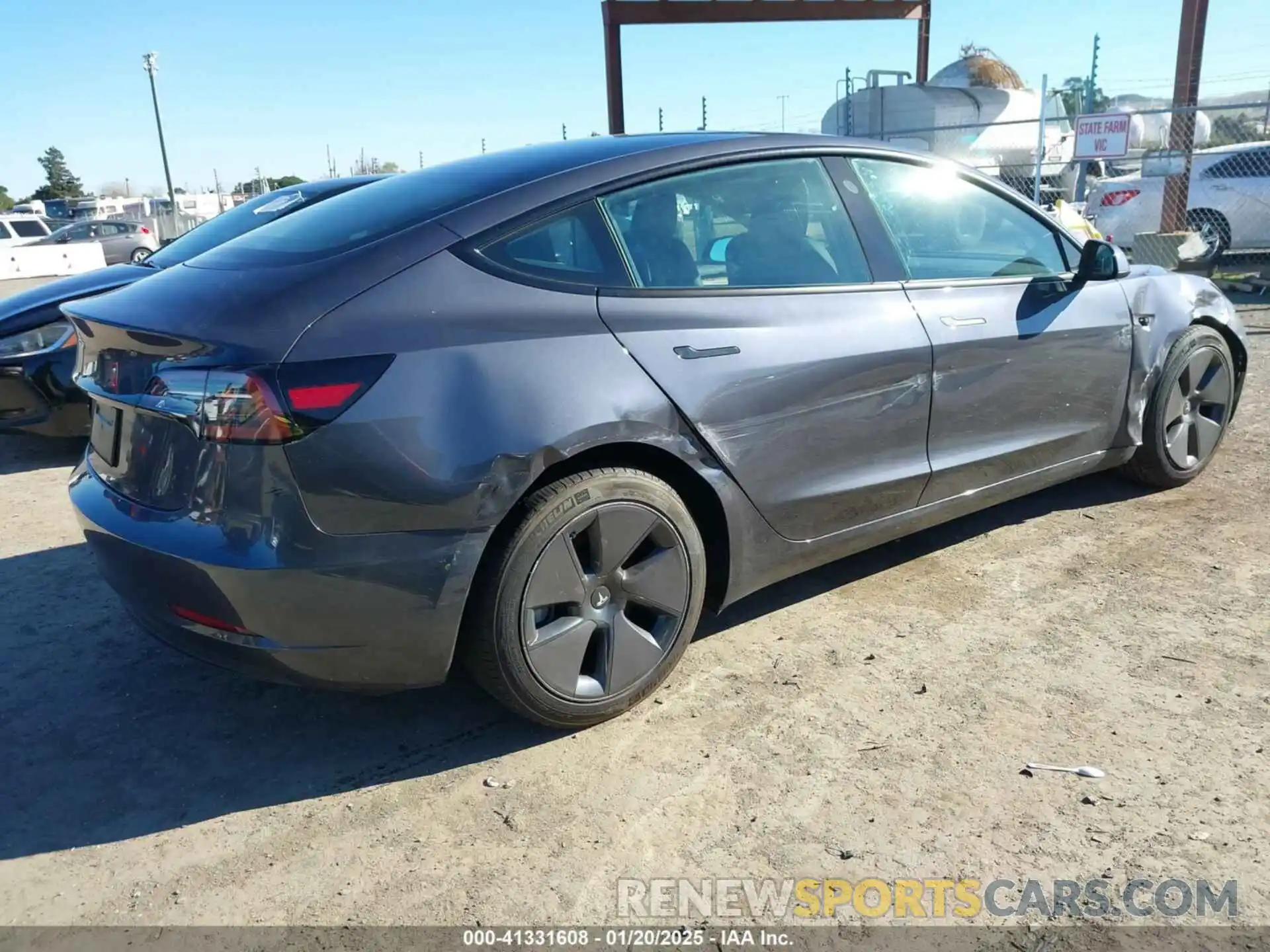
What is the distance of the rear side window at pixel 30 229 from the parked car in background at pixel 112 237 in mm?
542

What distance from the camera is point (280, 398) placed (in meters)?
2.26

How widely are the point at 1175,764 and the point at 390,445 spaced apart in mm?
2192

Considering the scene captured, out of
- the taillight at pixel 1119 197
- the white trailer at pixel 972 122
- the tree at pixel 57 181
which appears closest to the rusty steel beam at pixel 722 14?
the white trailer at pixel 972 122

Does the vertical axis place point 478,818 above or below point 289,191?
below

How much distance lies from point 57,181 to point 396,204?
91240 millimetres

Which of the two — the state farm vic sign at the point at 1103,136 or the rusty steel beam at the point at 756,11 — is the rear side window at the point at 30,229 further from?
the state farm vic sign at the point at 1103,136

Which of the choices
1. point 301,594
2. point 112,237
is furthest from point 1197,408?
point 112,237

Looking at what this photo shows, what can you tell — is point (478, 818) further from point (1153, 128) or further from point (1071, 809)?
point (1153, 128)

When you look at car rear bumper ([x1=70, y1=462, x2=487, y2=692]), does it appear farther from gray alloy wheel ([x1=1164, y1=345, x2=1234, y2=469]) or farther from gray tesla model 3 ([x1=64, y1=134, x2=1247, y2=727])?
gray alloy wheel ([x1=1164, y1=345, x2=1234, y2=469])

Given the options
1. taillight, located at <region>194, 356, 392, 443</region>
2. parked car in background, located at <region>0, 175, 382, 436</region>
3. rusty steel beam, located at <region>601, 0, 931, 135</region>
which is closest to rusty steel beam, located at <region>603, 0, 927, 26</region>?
rusty steel beam, located at <region>601, 0, 931, 135</region>

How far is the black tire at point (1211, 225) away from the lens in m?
12.2

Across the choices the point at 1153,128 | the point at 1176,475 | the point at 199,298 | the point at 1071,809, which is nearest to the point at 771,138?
the point at 199,298

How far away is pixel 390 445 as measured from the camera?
2318 millimetres

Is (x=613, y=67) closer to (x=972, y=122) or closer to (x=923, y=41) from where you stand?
(x=923, y=41)
